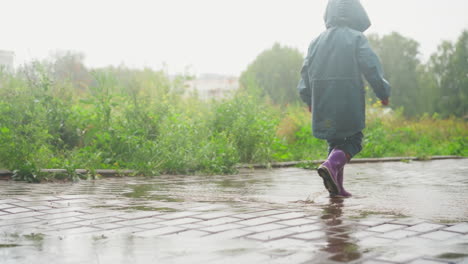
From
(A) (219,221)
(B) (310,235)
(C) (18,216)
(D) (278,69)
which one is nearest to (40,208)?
(C) (18,216)

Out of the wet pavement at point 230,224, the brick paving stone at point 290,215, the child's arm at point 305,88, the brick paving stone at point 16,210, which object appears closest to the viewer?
the wet pavement at point 230,224

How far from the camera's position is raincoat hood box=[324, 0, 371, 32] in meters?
4.89

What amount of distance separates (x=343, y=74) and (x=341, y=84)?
3.6 inches

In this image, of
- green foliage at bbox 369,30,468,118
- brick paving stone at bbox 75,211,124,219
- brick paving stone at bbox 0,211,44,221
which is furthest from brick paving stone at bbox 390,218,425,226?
green foliage at bbox 369,30,468,118

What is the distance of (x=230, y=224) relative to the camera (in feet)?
10.7

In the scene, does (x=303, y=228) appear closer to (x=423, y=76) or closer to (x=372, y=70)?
(x=372, y=70)

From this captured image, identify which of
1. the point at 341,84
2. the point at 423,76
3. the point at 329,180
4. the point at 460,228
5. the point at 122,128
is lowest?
the point at 460,228

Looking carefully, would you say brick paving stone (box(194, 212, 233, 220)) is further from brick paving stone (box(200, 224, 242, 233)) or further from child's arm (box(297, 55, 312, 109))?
child's arm (box(297, 55, 312, 109))

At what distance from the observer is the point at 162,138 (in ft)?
25.3

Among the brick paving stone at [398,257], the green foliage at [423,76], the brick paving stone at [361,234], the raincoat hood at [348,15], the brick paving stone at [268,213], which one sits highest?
the green foliage at [423,76]

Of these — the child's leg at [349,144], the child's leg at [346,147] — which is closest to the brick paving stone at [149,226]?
the child's leg at [346,147]

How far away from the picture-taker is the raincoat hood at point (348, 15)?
16.0 feet

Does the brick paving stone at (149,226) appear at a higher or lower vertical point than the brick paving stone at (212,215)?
lower

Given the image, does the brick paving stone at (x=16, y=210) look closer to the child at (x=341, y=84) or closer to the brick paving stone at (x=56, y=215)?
the brick paving stone at (x=56, y=215)
